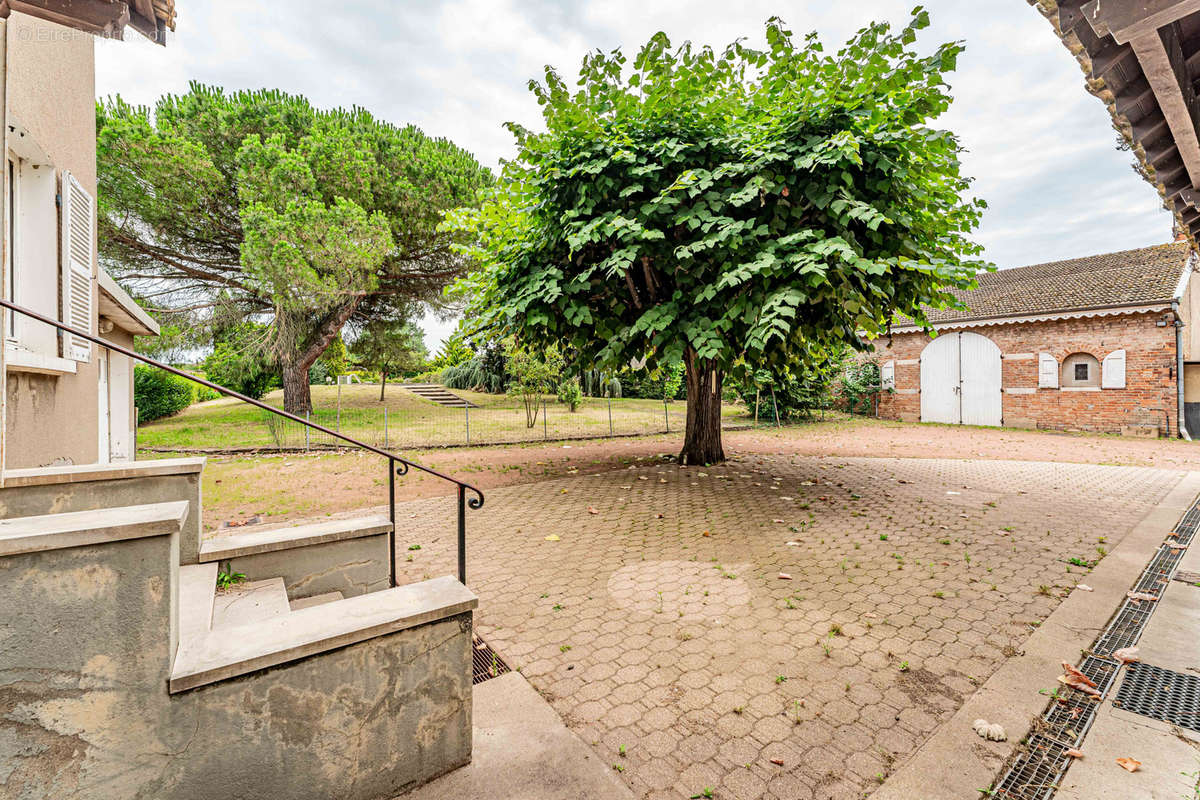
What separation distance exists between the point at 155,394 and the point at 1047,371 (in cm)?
2846

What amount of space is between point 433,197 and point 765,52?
410 inches

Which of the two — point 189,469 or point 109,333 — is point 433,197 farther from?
point 189,469

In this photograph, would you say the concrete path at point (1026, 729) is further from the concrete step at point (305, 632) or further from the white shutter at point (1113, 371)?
the white shutter at point (1113, 371)

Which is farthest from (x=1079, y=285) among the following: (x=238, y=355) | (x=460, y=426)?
(x=238, y=355)

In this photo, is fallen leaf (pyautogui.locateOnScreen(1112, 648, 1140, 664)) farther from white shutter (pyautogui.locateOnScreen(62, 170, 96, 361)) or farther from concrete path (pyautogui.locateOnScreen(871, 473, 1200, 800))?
white shutter (pyautogui.locateOnScreen(62, 170, 96, 361))

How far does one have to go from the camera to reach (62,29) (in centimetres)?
358

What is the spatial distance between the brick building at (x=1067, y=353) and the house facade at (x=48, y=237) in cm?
1566

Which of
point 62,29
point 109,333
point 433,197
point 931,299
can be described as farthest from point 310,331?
point 931,299

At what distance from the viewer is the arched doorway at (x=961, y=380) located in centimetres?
1736

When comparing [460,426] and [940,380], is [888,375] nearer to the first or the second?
[940,380]

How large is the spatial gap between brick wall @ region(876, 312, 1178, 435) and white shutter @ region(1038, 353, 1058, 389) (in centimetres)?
12

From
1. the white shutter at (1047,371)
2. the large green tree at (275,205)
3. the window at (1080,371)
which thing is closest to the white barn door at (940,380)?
the white shutter at (1047,371)

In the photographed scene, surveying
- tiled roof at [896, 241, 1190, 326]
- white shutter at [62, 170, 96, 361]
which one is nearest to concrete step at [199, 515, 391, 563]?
white shutter at [62, 170, 96, 361]

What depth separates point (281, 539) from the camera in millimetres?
2846
